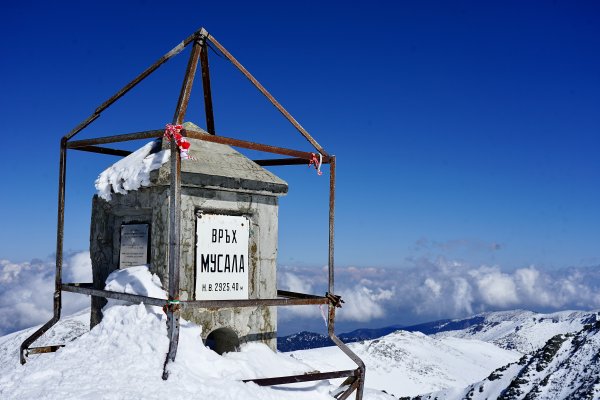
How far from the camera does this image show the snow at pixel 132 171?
8758 millimetres

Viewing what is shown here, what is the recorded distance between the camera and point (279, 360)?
8.89m

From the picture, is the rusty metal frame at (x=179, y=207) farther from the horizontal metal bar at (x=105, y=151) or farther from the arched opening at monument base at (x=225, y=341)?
the arched opening at monument base at (x=225, y=341)

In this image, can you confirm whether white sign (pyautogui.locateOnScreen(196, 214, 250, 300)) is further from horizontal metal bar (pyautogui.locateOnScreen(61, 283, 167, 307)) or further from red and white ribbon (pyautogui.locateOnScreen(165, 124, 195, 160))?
red and white ribbon (pyautogui.locateOnScreen(165, 124, 195, 160))

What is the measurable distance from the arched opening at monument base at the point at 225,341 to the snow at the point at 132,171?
8.86ft

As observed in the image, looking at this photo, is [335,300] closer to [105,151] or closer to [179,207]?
[179,207]

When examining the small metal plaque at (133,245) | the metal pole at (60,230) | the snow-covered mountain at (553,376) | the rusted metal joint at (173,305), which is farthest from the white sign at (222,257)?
the snow-covered mountain at (553,376)

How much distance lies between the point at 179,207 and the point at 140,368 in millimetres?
2088

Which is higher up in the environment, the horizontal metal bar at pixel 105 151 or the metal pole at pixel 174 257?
the horizontal metal bar at pixel 105 151

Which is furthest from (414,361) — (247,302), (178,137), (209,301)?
(178,137)

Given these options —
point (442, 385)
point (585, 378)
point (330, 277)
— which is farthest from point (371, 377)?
point (330, 277)

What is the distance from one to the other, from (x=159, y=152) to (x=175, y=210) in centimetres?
214

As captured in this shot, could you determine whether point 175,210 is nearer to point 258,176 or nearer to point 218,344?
point 258,176

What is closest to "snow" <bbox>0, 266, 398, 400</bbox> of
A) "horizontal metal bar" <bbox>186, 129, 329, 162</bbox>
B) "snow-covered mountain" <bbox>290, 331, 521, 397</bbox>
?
"horizontal metal bar" <bbox>186, 129, 329, 162</bbox>

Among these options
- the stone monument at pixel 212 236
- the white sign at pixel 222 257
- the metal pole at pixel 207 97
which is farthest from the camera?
the metal pole at pixel 207 97
